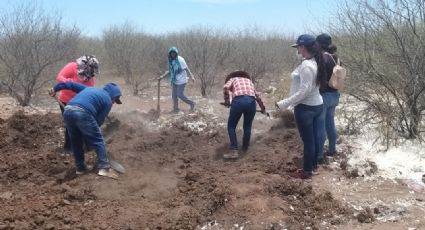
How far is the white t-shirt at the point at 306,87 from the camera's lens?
519cm

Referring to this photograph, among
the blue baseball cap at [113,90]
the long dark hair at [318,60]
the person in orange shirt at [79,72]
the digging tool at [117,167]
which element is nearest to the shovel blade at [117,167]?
the digging tool at [117,167]

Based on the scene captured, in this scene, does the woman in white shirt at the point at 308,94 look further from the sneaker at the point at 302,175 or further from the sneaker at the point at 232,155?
the sneaker at the point at 232,155

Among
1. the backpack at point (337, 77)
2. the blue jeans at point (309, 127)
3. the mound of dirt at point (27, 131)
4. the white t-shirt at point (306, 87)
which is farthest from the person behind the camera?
the mound of dirt at point (27, 131)

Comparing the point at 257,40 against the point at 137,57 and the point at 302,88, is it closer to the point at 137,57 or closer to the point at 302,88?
the point at 137,57

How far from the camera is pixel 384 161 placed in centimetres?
616

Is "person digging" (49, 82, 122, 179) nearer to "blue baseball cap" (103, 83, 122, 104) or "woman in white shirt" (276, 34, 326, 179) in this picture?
"blue baseball cap" (103, 83, 122, 104)

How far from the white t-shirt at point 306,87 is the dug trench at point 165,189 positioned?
94 centimetres

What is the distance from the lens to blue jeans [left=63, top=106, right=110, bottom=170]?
214 inches

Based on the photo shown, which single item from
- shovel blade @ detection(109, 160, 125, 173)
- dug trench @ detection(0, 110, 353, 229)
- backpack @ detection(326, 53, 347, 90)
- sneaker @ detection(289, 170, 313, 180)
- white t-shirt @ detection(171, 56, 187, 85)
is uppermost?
backpack @ detection(326, 53, 347, 90)

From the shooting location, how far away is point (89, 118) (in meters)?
5.49

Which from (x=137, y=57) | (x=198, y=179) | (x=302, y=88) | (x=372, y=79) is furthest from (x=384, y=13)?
(x=137, y=57)

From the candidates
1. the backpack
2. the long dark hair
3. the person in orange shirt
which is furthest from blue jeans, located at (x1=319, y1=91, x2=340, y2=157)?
the person in orange shirt

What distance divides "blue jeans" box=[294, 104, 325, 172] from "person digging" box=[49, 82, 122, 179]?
2.29m

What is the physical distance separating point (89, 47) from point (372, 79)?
20790 millimetres
